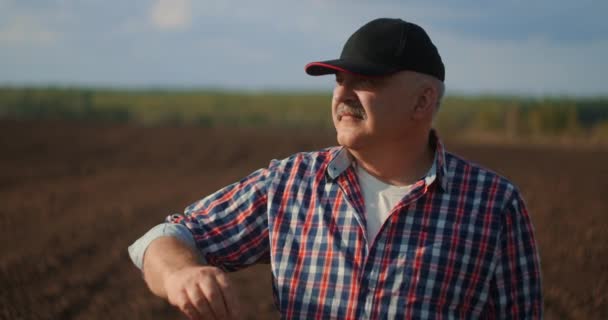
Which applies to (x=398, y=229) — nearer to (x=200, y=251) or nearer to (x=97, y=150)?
(x=200, y=251)

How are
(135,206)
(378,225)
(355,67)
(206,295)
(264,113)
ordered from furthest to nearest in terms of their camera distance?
(264,113) < (135,206) < (378,225) < (355,67) < (206,295)

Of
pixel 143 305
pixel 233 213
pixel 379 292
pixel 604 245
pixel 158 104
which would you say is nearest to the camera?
pixel 379 292

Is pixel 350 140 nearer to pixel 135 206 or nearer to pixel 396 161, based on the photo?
pixel 396 161

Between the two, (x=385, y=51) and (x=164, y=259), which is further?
(x=385, y=51)

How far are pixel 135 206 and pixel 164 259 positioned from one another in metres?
8.47

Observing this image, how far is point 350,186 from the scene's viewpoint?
217cm

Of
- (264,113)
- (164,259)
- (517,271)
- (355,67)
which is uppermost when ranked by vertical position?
(355,67)

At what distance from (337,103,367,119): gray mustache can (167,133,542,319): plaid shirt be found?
0.55 ft

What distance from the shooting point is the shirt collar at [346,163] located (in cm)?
216

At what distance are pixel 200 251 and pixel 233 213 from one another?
15 cm

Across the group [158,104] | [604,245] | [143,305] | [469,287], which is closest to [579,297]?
[604,245]

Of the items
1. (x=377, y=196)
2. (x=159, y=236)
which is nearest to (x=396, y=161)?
(x=377, y=196)

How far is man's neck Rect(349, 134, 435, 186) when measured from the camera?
2.20m

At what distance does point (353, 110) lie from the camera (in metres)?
2.12
